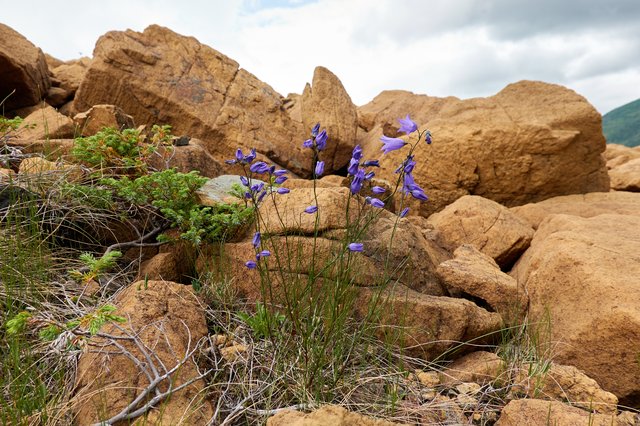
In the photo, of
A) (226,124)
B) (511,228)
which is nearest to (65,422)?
(511,228)

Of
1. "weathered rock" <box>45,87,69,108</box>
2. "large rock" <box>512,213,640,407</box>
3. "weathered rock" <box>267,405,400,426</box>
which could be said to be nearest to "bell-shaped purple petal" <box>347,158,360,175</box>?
"weathered rock" <box>267,405,400,426</box>

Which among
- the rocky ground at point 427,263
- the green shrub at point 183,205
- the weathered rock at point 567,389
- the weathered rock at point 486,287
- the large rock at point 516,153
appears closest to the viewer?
the rocky ground at point 427,263

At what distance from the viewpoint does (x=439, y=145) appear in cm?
819

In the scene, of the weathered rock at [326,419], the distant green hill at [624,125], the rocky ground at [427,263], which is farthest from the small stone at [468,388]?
the distant green hill at [624,125]

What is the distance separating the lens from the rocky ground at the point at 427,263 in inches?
118

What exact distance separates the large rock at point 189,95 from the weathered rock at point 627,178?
700cm

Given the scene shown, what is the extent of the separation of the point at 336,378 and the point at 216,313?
4.05ft

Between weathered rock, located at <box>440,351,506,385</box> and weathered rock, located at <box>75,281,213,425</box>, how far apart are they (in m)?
1.64

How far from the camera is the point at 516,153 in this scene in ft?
26.2

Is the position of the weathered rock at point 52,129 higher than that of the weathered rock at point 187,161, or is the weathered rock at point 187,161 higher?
the weathered rock at point 52,129

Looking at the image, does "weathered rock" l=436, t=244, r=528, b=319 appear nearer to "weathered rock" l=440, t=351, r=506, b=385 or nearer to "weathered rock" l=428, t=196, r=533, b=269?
"weathered rock" l=440, t=351, r=506, b=385

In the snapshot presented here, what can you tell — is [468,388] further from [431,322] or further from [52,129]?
[52,129]

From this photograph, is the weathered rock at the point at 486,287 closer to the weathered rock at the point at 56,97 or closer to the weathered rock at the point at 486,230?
the weathered rock at the point at 486,230

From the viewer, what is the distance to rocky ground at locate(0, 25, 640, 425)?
2990 mm
